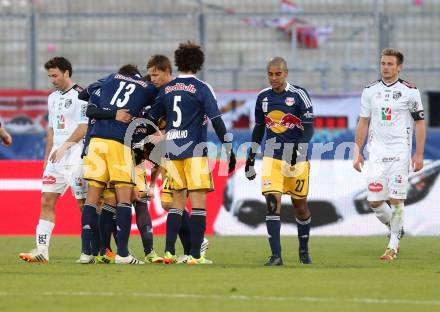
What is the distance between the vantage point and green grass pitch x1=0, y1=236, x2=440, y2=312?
7926mm

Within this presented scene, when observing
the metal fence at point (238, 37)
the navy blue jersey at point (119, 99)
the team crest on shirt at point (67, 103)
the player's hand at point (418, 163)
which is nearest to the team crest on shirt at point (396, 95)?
the player's hand at point (418, 163)

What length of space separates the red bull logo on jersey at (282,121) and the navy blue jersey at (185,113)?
28.5 inches

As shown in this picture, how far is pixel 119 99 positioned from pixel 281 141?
5.67 feet

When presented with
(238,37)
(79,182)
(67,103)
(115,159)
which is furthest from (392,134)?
(238,37)

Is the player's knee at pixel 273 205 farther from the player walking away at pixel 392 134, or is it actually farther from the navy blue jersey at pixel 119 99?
the player walking away at pixel 392 134

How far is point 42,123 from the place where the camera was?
67.1ft

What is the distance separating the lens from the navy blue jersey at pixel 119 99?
11594mm

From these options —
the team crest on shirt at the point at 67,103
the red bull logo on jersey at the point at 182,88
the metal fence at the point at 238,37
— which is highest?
A: the metal fence at the point at 238,37

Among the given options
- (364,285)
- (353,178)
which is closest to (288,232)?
(353,178)

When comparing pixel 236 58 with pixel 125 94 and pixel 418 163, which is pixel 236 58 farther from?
pixel 125 94

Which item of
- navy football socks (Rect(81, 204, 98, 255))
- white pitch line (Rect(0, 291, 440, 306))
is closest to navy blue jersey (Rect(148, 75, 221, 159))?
navy football socks (Rect(81, 204, 98, 255))

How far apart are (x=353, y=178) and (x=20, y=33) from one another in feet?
24.2

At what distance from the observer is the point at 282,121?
38.9ft

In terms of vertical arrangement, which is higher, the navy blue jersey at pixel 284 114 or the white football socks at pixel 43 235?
the navy blue jersey at pixel 284 114
